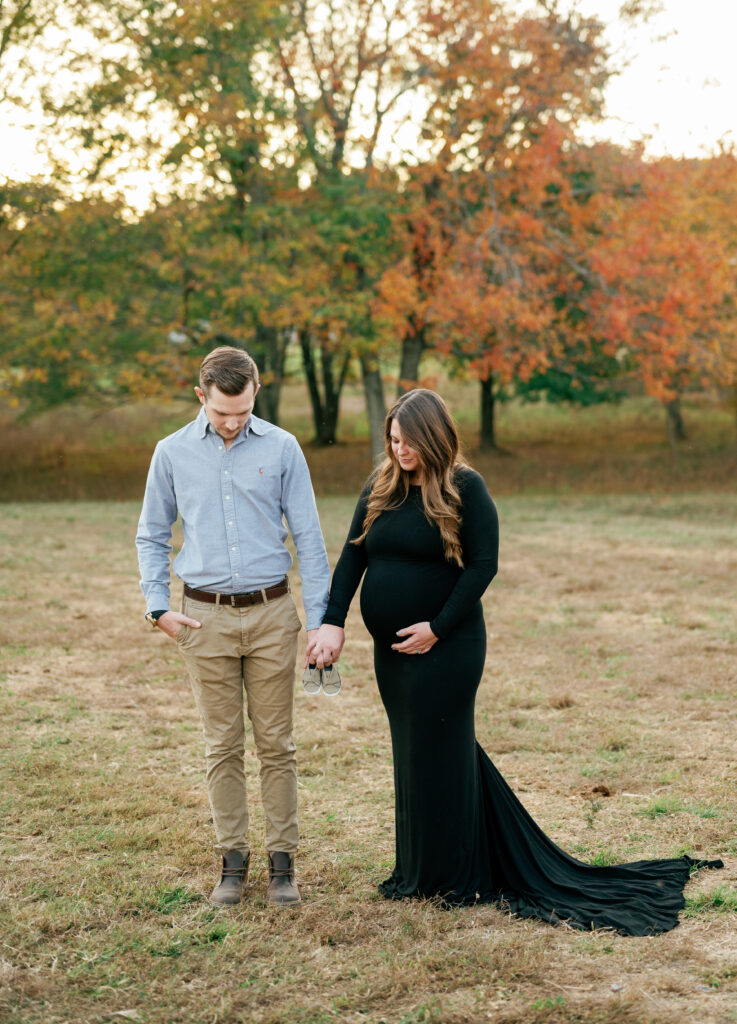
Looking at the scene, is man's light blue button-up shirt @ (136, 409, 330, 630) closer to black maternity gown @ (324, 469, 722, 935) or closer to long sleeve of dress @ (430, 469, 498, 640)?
black maternity gown @ (324, 469, 722, 935)

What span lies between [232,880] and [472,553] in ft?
5.13

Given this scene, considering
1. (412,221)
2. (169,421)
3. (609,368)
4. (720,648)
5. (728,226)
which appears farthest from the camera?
(169,421)

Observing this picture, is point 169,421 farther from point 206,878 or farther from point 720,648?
point 206,878

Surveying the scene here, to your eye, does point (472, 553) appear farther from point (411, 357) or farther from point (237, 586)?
point (411, 357)

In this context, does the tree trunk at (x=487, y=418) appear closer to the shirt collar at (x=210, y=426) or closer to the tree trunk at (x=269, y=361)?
the tree trunk at (x=269, y=361)

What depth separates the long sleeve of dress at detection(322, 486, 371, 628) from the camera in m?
4.06

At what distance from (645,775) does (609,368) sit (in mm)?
21189

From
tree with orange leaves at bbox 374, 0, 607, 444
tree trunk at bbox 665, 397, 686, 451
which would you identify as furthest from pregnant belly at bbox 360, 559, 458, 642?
tree trunk at bbox 665, 397, 686, 451

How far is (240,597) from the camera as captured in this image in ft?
12.9

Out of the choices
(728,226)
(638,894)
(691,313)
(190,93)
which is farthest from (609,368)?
(638,894)

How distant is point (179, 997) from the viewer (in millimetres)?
3320

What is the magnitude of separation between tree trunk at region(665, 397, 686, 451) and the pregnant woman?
76.5 ft

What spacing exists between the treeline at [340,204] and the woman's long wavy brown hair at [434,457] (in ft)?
48.0

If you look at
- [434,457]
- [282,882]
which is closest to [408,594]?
[434,457]
